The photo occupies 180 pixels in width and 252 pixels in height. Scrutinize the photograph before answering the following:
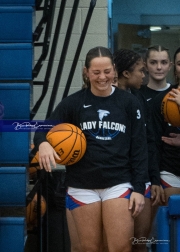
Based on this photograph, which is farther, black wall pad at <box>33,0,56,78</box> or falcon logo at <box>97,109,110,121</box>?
black wall pad at <box>33,0,56,78</box>

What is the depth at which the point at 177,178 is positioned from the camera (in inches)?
166

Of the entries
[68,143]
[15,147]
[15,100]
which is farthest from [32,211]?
[68,143]

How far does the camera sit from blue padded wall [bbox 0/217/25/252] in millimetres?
4344

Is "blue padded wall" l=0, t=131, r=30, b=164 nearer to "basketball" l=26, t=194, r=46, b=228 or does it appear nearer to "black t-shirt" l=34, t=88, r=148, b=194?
"basketball" l=26, t=194, r=46, b=228

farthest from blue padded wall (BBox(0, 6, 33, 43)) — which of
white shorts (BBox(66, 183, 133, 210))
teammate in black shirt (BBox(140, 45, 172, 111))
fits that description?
white shorts (BBox(66, 183, 133, 210))

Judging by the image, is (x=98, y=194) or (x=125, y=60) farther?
(x=125, y=60)

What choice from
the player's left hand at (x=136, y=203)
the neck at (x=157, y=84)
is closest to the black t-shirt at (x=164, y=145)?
the neck at (x=157, y=84)

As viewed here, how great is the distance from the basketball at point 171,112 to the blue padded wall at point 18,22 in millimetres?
1206

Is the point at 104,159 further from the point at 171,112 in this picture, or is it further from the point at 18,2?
the point at 18,2

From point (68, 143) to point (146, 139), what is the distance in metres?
0.56

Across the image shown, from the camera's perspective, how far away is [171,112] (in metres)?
4.11

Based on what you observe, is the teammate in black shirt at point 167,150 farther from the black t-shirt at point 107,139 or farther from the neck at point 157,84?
the black t-shirt at point 107,139

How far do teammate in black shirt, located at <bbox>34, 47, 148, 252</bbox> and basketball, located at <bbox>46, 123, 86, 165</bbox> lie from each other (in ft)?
0.18

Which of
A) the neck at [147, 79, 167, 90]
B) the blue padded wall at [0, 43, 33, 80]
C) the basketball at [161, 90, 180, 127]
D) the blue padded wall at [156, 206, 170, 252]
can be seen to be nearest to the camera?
the blue padded wall at [156, 206, 170, 252]
